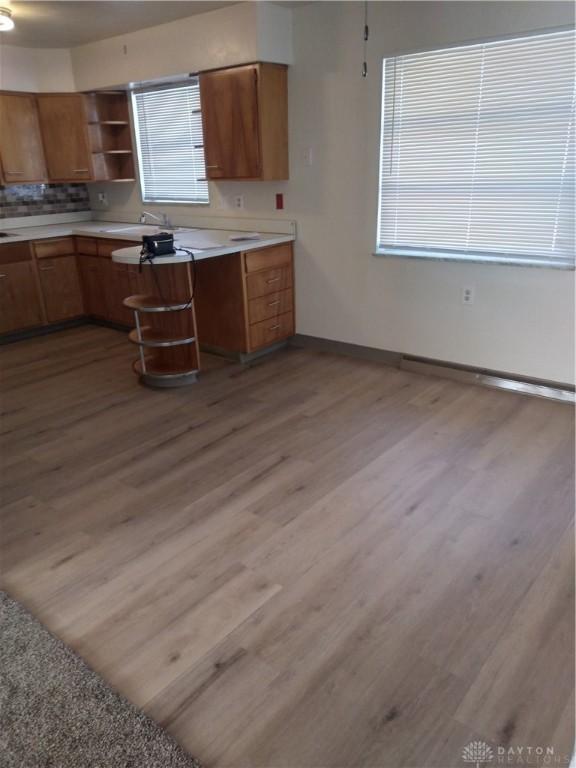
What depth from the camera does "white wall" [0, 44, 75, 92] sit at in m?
4.76

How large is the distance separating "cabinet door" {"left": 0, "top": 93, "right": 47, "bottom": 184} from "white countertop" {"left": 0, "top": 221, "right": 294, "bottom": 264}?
19.9 inches

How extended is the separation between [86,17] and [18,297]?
2252 mm

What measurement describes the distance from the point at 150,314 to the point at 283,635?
2920 millimetres

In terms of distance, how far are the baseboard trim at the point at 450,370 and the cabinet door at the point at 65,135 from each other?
2.57m

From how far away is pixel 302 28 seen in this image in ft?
12.7

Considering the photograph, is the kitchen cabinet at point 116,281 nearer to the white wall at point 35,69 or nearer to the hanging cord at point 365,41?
the white wall at point 35,69

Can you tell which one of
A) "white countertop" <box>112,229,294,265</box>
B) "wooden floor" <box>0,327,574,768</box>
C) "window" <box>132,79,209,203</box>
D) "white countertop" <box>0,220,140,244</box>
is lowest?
"wooden floor" <box>0,327,574,768</box>

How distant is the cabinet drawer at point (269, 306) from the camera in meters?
4.20

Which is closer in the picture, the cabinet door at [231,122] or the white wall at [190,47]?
the white wall at [190,47]

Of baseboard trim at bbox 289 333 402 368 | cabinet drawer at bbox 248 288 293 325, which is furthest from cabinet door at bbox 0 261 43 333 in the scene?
baseboard trim at bbox 289 333 402 368

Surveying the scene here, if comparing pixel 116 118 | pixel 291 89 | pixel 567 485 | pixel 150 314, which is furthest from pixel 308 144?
pixel 567 485

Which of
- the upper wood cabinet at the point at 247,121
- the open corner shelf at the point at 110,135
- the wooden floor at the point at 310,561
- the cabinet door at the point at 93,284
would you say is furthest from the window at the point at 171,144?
the wooden floor at the point at 310,561

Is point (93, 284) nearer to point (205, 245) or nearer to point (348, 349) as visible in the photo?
point (205, 245)

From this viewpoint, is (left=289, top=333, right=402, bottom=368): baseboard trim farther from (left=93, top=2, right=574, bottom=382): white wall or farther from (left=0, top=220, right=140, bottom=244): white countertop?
(left=0, top=220, right=140, bottom=244): white countertop
